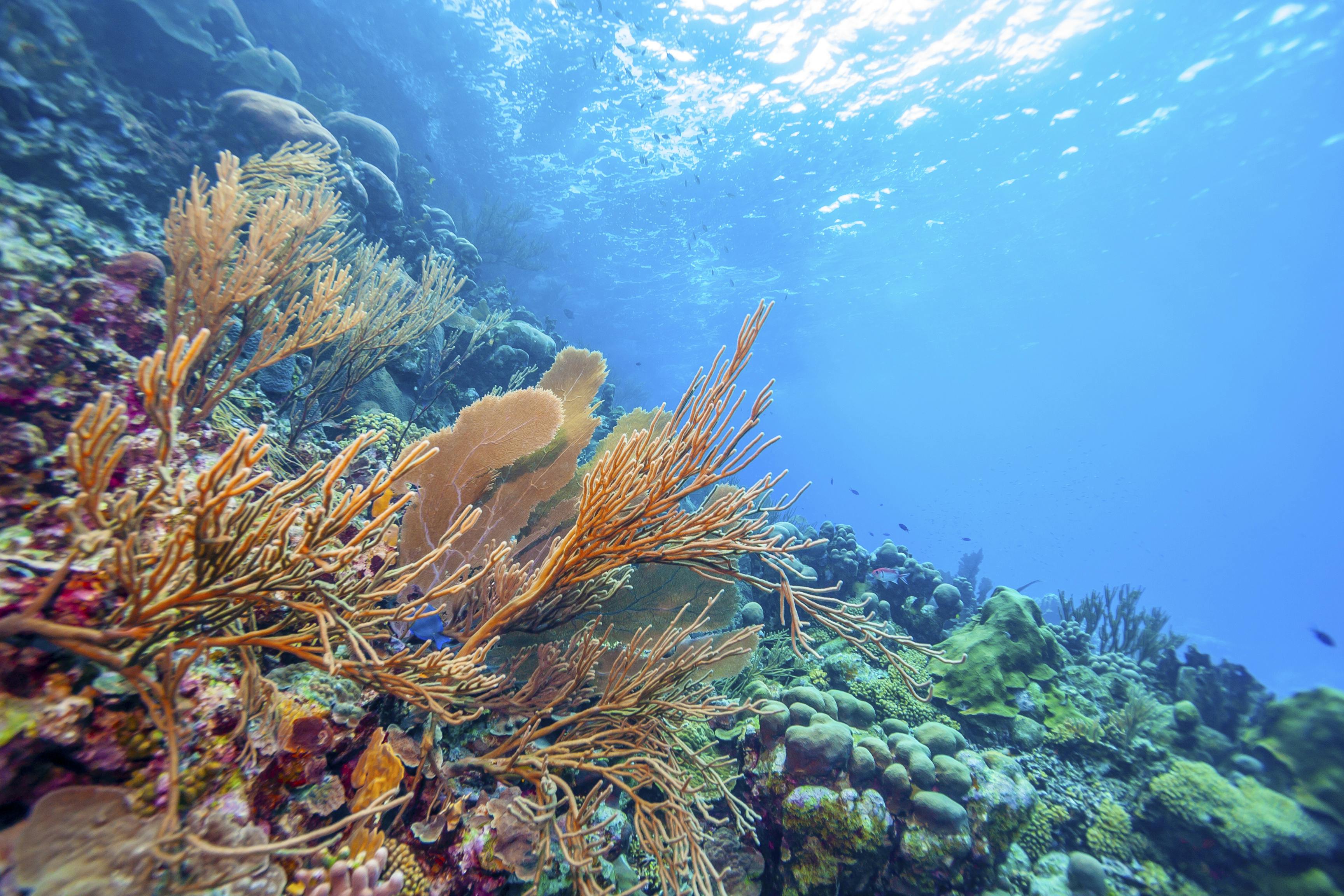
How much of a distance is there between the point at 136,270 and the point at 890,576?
28.2ft

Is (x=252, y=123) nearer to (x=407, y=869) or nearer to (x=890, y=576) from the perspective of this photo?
(x=407, y=869)

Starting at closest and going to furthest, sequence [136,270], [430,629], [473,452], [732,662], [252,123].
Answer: [430,629], [473,452], [136,270], [732,662], [252,123]

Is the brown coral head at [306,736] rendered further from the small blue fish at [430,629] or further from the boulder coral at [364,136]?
the boulder coral at [364,136]

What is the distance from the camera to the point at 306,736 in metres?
1.82

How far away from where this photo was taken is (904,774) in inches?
132

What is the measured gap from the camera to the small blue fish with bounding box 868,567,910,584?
23.6ft

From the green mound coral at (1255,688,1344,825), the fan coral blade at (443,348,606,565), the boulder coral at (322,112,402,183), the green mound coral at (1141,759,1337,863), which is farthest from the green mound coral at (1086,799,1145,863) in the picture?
the boulder coral at (322,112,402,183)

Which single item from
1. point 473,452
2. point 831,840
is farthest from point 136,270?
point 831,840

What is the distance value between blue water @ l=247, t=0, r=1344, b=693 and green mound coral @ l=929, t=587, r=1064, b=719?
17.7 meters

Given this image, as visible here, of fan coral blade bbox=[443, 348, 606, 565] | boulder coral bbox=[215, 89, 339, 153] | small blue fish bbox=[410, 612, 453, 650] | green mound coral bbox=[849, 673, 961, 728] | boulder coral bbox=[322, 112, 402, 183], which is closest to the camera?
small blue fish bbox=[410, 612, 453, 650]

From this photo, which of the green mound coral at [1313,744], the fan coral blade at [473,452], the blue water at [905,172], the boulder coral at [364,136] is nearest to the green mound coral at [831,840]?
the fan coral blade at [473,452]

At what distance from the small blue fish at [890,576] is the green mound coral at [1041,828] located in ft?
11.2

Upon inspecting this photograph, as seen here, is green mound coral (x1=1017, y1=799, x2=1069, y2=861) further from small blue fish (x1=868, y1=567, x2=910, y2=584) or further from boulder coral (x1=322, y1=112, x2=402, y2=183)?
boulder coral (x1=322, y1=112, x2=402, y2=183)

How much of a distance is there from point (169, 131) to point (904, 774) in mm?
12652
